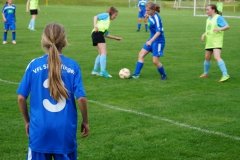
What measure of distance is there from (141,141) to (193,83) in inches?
177

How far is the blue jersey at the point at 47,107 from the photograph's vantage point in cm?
375

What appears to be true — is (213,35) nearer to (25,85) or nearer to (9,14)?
(25,85)

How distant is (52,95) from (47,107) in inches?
4.8

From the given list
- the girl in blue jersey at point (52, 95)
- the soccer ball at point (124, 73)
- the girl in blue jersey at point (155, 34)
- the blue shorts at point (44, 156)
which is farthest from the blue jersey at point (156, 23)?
the blue shorts at point (44, 156)

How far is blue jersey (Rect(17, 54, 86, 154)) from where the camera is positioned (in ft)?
12.3

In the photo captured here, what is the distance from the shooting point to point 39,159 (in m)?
3.84

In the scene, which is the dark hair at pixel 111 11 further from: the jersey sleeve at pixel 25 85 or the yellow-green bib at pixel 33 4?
the yellow-green bib at pixel 33 4

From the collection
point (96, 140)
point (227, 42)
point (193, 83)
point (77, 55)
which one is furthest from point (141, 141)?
point (227, 42)

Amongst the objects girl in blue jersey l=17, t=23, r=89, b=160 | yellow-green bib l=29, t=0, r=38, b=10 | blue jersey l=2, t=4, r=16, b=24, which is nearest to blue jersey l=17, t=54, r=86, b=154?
girl in blue jersey l=17, t=23, r=89, b=160

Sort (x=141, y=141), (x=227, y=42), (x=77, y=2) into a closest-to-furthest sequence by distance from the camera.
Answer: (x=141, y=141) → (x=227, y=42) → (x=77, y=2)

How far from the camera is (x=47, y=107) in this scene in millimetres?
3775

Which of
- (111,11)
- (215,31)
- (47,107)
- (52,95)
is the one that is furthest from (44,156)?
(215,31)

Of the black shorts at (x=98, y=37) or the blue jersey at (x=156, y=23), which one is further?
the black shorts at (x=98, y=37)

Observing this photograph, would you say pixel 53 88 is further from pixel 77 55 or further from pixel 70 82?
pixel 77 55
